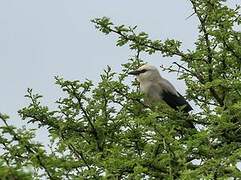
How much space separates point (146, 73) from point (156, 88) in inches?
17.3

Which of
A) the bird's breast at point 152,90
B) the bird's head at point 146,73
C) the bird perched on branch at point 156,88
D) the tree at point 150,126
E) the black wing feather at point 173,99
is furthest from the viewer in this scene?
the bird's breast at point 152,90

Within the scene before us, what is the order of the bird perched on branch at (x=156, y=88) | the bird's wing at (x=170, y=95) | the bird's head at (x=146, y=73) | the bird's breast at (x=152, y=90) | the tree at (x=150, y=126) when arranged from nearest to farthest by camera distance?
1. the tree at (x=150, y=126)
2. the bird's head at (x=146, y=73)
3. the bird's wing at (x=170, y=95)
4. the bird perched on branch at (x=156, y=88)
5. the bird's breast at (x=152, y=90)

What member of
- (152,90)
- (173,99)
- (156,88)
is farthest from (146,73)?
(173,99)

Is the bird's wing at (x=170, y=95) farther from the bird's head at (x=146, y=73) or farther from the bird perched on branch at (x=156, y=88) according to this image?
the bird's head at (x=146, y=73)

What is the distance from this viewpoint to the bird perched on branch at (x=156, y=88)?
988cm

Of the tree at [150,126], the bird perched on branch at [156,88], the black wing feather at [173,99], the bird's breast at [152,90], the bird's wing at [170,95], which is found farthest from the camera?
the bird's breast at [152,90]

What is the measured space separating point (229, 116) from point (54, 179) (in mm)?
1972

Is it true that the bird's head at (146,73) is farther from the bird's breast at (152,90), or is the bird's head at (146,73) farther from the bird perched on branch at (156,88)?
the bird's breast at (152,90)

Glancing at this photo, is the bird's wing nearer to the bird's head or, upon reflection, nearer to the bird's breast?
the bird's breast

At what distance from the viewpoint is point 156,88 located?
10602 millimetres

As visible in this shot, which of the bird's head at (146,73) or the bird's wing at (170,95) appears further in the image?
the bird's wing at (170,95)

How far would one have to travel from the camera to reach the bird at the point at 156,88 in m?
9.88

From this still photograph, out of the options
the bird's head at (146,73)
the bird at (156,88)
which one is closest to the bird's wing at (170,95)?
the bird at (156,88)

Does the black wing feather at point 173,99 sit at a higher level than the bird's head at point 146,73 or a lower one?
lower
